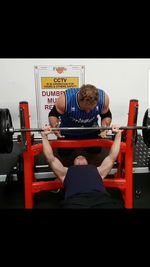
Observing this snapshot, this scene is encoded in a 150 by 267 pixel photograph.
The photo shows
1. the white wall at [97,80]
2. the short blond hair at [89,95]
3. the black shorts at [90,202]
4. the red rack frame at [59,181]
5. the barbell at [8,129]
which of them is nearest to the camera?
the black shorts at [90,202]

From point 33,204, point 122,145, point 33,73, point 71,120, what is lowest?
point 33,204

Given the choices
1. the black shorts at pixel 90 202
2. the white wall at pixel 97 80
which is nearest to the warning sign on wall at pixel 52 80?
the white wall at pixel 97 80

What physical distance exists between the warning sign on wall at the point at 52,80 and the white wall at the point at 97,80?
0.06 metres

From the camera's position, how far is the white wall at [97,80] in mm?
3416

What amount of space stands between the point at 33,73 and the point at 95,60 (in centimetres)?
85

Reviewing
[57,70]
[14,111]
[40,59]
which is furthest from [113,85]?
[14,111]

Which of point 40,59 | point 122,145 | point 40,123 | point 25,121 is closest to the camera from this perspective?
point 25,121

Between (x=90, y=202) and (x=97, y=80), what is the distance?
2130 mm

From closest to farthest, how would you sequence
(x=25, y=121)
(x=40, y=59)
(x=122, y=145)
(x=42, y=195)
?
(x=25, y=121) → (x=122, y=145) → (x=42, y=195) → (x=40, y=59)

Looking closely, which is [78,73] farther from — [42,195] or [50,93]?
[42,195]

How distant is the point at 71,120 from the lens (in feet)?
7.91

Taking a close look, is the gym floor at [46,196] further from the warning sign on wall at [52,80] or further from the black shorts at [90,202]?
the warning sign on wall at [52,80]

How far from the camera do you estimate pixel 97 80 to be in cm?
356

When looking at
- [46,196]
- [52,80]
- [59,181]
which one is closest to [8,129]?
[59,181]
